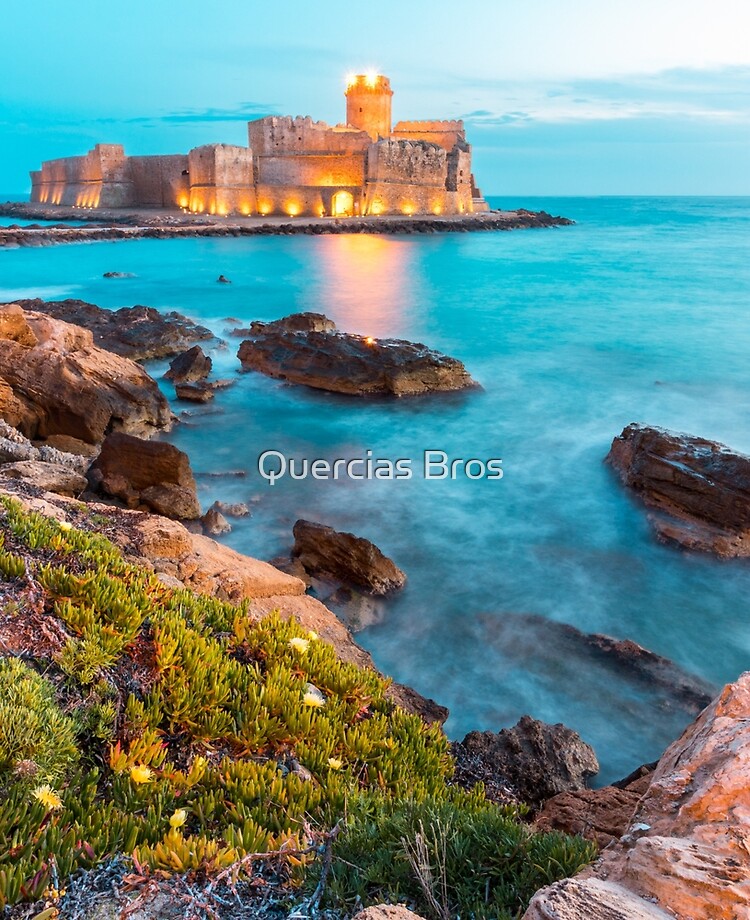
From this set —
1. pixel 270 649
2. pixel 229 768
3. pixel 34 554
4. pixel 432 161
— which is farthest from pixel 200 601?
pixel 432 161

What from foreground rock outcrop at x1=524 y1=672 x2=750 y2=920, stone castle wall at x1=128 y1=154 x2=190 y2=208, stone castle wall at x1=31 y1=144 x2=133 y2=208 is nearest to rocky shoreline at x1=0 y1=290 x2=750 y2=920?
foreground rock outcrop at x1=524 y1=672 x2=750 y2=920

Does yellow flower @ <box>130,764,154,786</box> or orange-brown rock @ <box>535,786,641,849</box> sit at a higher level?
yellow flower @ <box>130,764,154,786</box>

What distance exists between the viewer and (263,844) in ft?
5.66

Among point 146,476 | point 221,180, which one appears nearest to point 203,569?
point 146,476

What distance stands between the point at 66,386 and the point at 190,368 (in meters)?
3.58

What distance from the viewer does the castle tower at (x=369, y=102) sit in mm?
52188

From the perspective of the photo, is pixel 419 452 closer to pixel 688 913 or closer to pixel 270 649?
pixel 270 649

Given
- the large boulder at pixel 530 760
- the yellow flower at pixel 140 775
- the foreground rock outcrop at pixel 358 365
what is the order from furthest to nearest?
1. the foreground rock outcrop at pixel 358 365
2. the large boulder at pixel 530 760
3. the yellow flower at pixel 140 775

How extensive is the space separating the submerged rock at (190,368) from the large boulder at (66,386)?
221cm

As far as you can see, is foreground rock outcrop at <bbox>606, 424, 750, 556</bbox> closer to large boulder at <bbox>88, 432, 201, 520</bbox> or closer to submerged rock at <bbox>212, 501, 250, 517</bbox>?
submerged rock at <bbox>212, 501, 250, 517</bbox>

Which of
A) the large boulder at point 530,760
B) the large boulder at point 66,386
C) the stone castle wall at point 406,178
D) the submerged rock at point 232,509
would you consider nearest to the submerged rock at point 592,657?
the large boulder at point 530,760

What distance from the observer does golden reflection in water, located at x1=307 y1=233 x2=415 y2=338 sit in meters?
19.0

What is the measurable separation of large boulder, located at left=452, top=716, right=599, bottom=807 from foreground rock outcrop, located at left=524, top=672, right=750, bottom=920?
4.44 ft

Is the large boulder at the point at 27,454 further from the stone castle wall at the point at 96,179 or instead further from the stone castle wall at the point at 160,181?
the stone castle wall at the point at 96,179
